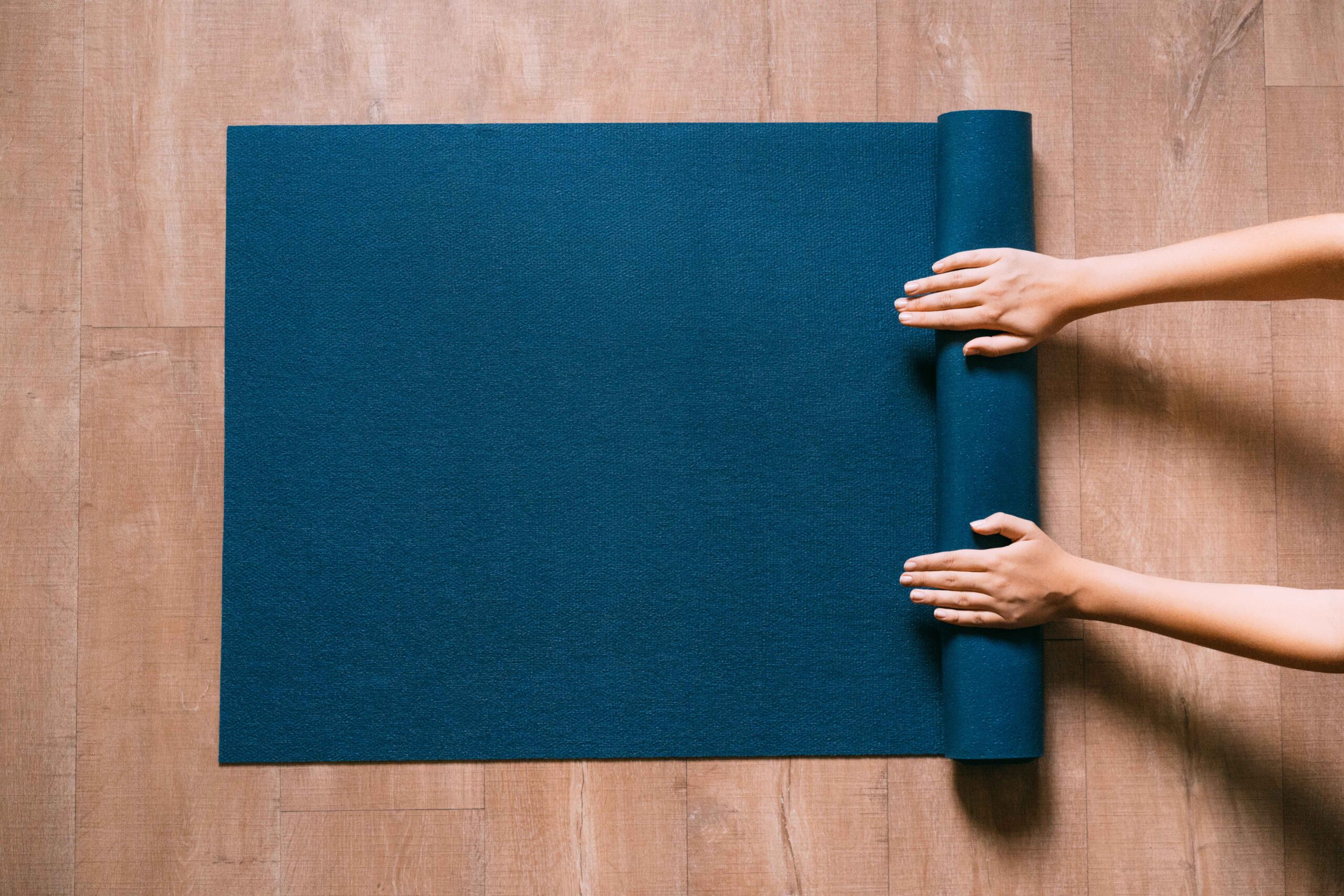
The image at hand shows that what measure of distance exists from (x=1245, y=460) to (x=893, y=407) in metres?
0.53

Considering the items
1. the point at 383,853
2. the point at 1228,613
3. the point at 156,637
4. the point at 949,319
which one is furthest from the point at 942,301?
the point at 156,637

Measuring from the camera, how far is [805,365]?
1215 millimetres

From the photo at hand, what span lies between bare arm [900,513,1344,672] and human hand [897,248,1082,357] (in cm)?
23

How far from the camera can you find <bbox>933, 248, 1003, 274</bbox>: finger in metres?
1.10

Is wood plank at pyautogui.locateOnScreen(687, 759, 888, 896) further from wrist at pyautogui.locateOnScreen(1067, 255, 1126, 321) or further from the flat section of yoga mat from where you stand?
wrist at pyautogui.locateOnScreen(1067, 255, 1126, 321)

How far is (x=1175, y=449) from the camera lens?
1.24 metres

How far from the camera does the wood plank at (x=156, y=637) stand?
3.91 ft

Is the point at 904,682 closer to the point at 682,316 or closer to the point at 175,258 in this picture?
the point at 682,316

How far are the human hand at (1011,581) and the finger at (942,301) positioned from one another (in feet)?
0.91

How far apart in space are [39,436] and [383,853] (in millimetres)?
773

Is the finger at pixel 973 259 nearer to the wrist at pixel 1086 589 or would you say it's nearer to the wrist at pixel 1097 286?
the wrist at pixel 1097 286

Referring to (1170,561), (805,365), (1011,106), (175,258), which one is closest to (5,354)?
→ (175,258)

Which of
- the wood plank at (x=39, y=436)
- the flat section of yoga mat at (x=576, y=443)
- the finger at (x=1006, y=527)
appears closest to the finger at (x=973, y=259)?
the flat section of yoga mat at (x=576, y=443)

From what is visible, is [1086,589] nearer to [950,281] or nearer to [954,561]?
[954,561]
